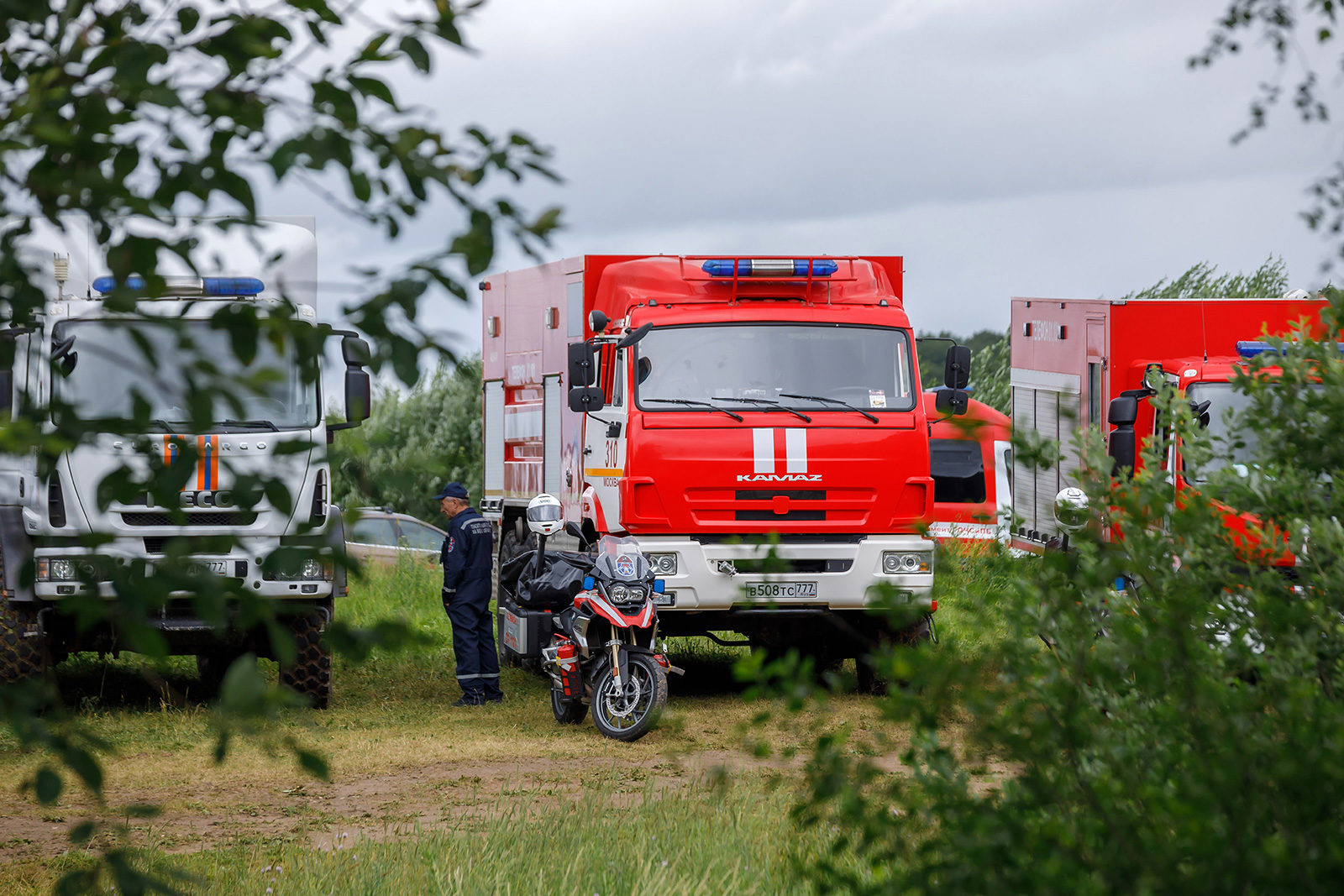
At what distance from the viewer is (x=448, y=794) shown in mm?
8016

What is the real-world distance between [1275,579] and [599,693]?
696cm

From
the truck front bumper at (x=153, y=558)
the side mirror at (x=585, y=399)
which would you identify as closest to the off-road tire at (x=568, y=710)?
the side mirror at (x=585, y=399)

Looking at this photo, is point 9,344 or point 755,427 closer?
point 9,344

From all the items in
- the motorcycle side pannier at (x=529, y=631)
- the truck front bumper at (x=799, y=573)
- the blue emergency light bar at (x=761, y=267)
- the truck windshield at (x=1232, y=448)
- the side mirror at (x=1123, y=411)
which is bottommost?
the motorcycle side pannier at (x=529, y=631)

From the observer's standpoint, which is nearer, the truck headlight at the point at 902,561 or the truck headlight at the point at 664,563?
the truck headlight at the point at 664,563

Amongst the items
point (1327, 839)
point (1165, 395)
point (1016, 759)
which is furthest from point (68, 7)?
point (1165, 395)

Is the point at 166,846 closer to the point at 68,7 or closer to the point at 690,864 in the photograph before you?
the point at 690,864

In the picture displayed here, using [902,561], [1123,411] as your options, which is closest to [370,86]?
[902,561]

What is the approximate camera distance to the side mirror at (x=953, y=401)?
33.4 ft

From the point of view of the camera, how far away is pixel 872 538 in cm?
1078

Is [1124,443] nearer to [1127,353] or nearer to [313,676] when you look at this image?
[1127,353]

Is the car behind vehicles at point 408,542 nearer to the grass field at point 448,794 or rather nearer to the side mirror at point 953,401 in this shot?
the grass field at point 448,794

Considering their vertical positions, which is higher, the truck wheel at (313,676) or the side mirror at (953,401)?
the side mirror at (953,401)

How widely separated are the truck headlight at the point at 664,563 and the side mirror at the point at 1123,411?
3497 millimetres
